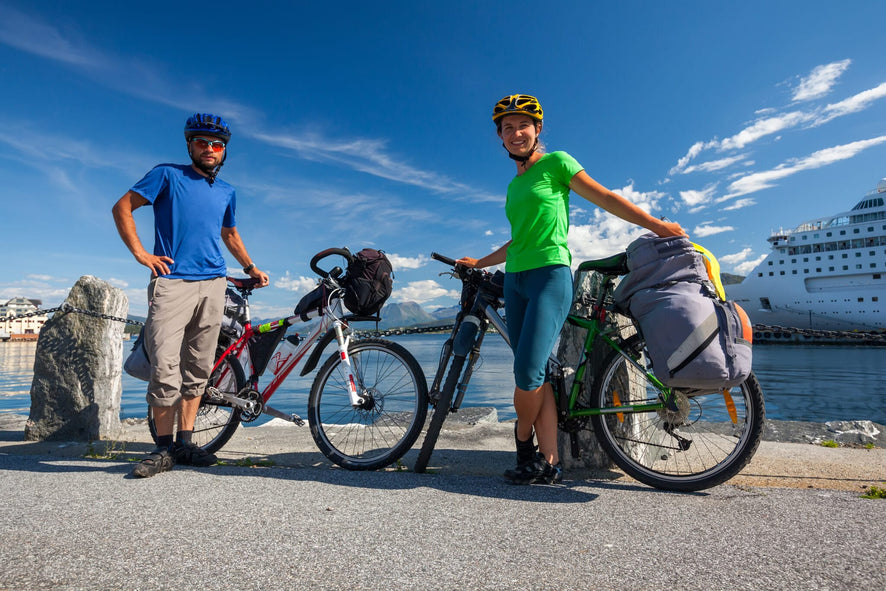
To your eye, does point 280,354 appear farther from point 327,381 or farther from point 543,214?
point 543,214

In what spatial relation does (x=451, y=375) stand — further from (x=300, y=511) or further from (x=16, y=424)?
(x=16, y=424)

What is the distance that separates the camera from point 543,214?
288 cm

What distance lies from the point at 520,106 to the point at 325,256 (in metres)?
1.78

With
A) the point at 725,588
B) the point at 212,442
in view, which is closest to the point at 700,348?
the point at 725,588

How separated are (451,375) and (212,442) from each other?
83.9 inches

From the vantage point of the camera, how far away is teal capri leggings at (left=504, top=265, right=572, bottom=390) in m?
2.78

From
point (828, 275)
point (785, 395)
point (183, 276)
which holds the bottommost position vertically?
point (785, 395)

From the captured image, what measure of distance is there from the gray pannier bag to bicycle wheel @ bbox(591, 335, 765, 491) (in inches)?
10.7

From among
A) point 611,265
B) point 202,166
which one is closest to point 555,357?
point 611,265

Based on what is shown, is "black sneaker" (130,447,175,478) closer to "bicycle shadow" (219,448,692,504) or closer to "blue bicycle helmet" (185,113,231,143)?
"bicycle shadow" (219,448,692,504)

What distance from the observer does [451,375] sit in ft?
10.6

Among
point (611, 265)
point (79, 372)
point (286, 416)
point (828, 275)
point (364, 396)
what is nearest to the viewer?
point (611, 265)

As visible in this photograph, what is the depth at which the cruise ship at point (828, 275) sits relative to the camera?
54.1 metres

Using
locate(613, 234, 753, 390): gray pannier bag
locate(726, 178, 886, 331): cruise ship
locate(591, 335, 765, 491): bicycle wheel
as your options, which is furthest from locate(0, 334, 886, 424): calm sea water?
locate(726, 178, 886, 331): cruise ship
